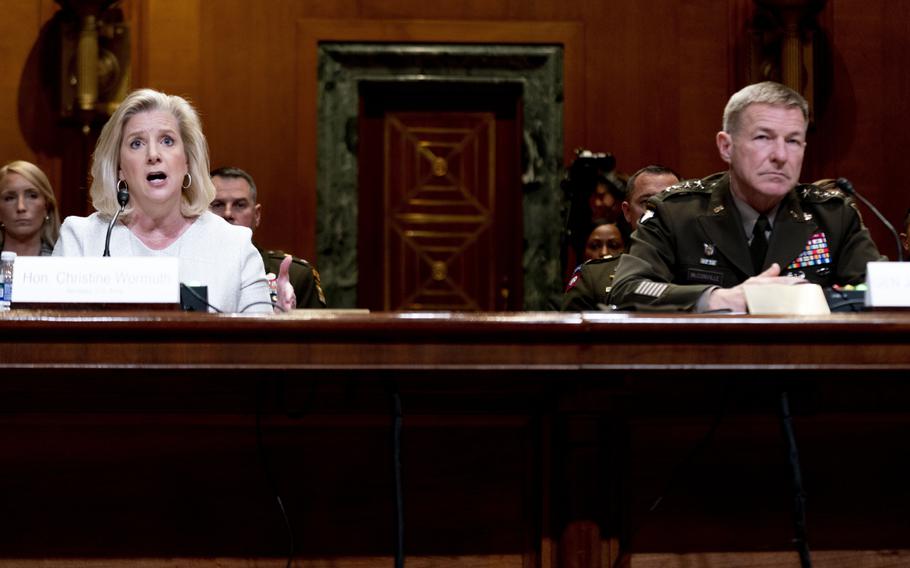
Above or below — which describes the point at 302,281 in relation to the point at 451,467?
above

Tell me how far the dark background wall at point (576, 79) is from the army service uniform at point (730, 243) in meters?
2.84

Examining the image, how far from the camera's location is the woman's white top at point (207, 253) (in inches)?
114

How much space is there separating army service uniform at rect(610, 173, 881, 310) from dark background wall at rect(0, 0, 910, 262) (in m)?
2.84

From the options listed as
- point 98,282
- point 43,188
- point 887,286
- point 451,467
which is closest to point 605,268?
point 887,286

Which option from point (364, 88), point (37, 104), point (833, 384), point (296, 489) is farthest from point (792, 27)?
point (296, 489)

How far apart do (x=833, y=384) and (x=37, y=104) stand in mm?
4738

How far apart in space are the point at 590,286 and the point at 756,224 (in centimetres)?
122

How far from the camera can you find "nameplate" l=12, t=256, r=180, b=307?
2066 millimetres

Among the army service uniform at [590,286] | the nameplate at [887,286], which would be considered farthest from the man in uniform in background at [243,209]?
the nameplate at [887,286]

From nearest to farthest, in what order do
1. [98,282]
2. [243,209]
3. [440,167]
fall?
[98,282] → [243,209] → [440,167]

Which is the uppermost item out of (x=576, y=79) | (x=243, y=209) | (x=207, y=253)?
(x=576, y=79)

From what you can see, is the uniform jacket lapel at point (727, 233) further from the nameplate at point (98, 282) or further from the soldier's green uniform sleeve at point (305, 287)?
the soldier's green uniform sleeve at point (305, 287)

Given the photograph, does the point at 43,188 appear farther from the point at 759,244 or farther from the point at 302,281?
the point at 759,244

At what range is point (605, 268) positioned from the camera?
14.3 ft
